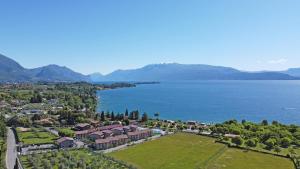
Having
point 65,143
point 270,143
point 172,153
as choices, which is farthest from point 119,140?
point 270,143

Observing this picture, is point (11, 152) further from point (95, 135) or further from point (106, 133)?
point (106, 133)

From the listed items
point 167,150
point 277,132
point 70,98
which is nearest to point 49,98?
point 70,98

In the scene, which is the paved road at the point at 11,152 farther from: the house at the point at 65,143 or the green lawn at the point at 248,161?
the green lawn at the point at 248,161

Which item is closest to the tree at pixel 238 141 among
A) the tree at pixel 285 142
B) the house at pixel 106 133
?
the tree at pixel 285 142

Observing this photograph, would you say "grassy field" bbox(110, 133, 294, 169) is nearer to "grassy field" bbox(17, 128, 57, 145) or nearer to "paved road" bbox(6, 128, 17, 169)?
"paved road" bbox(6, 128, 17, 169)

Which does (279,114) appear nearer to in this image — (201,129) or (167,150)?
(201,129)

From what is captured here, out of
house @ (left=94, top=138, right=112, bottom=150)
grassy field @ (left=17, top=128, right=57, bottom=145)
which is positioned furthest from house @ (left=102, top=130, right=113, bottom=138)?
grassy field @ (left=17, top=128, right=57, bottom=145)

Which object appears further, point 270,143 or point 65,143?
point 65,143
